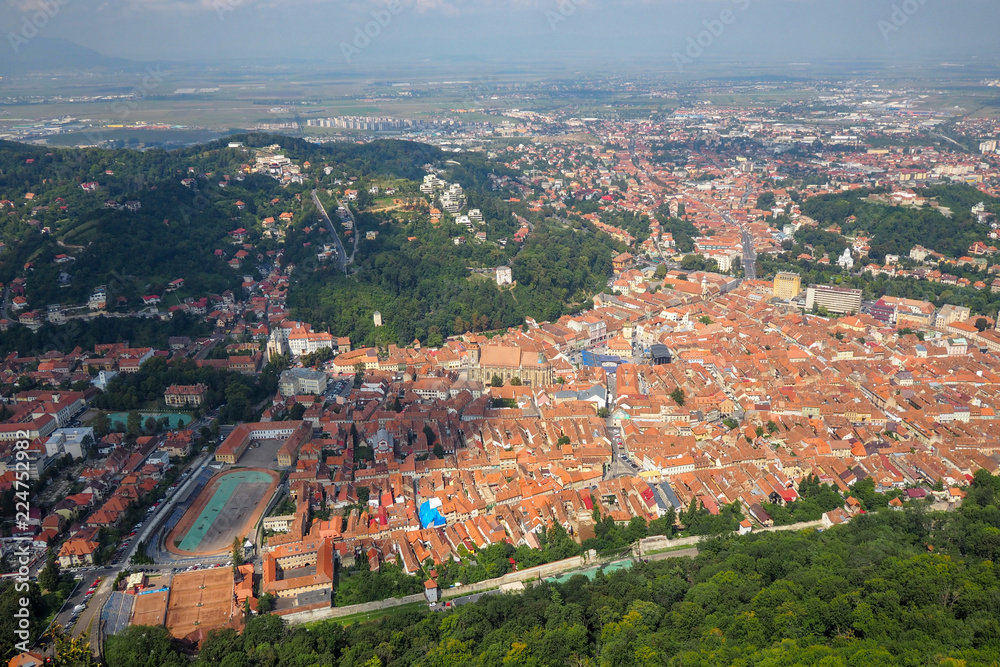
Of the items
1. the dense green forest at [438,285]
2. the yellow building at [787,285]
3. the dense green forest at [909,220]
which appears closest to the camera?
the dense green forest at [438,285]

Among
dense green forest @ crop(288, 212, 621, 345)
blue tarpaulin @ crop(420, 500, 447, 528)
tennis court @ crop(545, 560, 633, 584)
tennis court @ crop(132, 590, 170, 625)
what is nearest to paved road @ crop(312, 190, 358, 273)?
dense green forest @ crop(288, 212, 621, 345)

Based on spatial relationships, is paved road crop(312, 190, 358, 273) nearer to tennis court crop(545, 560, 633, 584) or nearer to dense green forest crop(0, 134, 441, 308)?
dense green forest crop(0, 134, 441, 308)

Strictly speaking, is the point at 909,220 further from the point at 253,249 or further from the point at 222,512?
the point at 222,512

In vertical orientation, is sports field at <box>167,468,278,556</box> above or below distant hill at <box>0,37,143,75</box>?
below

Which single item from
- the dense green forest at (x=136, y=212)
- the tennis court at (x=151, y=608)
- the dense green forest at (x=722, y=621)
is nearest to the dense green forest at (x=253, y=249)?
the dense green forest at (x=136, y=212)

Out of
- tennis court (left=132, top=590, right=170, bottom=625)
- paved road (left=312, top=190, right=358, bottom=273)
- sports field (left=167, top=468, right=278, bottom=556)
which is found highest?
paved road (left=312, top=190, right=358, bottom=273)

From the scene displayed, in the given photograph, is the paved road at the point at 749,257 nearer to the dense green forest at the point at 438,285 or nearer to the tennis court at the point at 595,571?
the dense green forest at the point at 438,285

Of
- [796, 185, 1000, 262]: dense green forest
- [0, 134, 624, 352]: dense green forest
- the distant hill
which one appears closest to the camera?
[0, 134, 624, 352]: dense green forest
